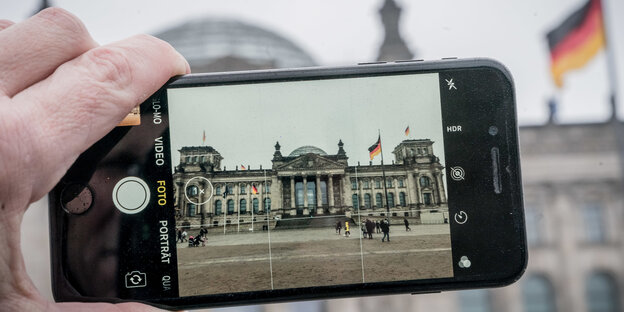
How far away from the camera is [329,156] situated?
6.31 feet

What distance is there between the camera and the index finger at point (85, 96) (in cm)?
119

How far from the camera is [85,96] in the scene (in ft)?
4.20

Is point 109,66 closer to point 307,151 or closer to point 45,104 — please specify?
point 45,104

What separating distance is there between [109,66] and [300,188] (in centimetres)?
75

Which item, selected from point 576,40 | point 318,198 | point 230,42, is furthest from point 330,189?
point 230,42

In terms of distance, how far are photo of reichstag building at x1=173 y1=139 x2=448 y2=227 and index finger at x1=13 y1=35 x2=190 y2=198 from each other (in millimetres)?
448

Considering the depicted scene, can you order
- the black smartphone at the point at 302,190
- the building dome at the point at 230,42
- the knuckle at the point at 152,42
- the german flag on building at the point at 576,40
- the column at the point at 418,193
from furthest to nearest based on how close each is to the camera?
the building dome at the point at 230,42 < the german flag on building at the point at 576,40 < the column at the point at 418,193 < the black smartphone at the point at 302,190 < the knuckle at the point at 152,42

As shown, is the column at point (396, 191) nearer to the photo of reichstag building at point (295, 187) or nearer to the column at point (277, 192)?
the photo of reichstag building at point (295, 187)

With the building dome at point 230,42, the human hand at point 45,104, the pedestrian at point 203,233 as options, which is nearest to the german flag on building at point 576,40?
the building dome at point 230,42

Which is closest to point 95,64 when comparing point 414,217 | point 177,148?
point 177,148

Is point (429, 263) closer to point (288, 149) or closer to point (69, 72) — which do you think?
point (288, 149)

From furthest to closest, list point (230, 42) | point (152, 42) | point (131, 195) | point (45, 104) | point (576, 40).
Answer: point (230, 42) < point (576, 40) < point (131, 195) < point (152, 42) < point (45, 104)

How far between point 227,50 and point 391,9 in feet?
21.6

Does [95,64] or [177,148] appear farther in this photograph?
[177,148]
